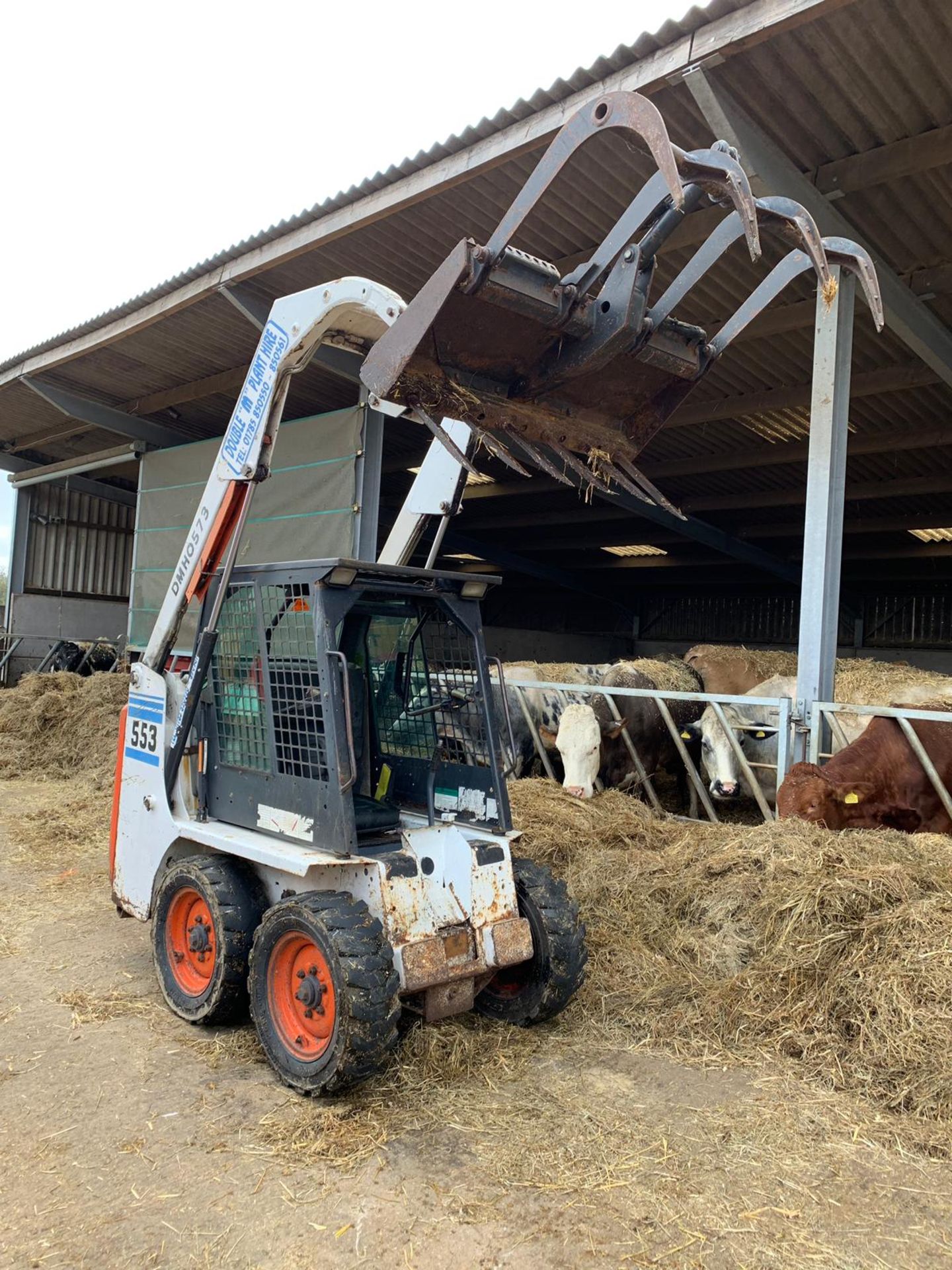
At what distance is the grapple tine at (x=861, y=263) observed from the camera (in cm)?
342

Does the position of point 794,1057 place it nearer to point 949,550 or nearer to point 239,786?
point 239,786

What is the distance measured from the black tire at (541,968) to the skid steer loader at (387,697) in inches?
0.4

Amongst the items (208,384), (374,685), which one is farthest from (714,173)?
(208,384)

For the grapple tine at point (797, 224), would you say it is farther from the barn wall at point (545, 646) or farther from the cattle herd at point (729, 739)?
the barn wall at point (545, 646)

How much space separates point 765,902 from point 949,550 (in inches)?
576

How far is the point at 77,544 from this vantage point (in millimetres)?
17656

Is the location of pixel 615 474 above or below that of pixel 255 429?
below

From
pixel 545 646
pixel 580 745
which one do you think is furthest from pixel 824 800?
pixel 545 646

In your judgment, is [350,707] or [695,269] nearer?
[695,269]

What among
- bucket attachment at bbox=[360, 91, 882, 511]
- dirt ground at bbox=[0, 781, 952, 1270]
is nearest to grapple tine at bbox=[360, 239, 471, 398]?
bucket attachment at bbox=[360, 91, 882, 511]

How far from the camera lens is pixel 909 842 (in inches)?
179

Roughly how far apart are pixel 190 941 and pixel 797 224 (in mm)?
3552

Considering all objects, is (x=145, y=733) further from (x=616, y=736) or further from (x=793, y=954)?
(x=616, y=736)

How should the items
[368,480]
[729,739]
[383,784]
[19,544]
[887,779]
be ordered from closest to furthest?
[383,784]
[887,779]
[729,739]
[368,480]
[19,544]
